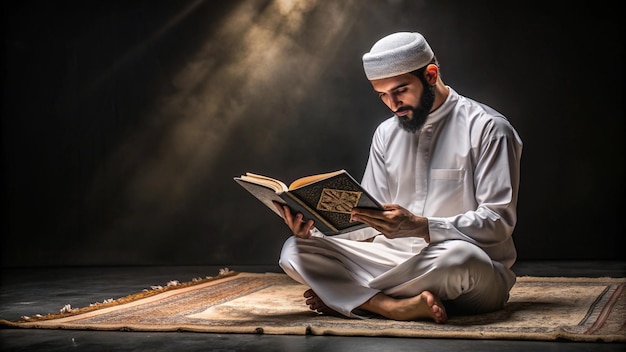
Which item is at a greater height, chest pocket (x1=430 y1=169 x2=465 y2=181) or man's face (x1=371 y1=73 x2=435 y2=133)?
man's face (x1=371 y1=73 x2=435 y2=133)

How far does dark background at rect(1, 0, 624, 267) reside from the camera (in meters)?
5.62

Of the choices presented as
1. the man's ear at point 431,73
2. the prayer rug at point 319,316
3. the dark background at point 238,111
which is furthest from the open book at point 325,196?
the dark background at point 238,111

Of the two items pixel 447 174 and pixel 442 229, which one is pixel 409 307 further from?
pixel 447 174

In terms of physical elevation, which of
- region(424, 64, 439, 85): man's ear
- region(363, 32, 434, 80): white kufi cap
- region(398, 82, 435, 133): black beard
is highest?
region(363, 32, 434, 80): white kufi cap

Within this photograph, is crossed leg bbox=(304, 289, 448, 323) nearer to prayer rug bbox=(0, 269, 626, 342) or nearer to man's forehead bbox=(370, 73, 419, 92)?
prayer rug bbox=(0, 269, 626, 342)

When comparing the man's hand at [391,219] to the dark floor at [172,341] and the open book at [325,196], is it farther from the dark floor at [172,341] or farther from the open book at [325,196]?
the dark floor at [172,341]

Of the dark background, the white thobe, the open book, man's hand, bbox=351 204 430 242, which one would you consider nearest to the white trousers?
the white thobe

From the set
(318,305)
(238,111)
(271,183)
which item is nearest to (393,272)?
(318,305)

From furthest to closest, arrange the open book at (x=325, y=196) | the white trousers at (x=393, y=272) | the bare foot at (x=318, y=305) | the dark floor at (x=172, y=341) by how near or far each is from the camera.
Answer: the bare foot at (x=318, y=305), the white trousers at (x=393, y=272), the open book at (x=325, y=196), the dark floor at (x=172, y=341)

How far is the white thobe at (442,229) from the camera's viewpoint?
3.00 m

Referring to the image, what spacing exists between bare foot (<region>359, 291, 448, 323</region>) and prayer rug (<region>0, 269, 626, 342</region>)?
0.10 ft

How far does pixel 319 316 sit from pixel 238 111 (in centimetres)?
296

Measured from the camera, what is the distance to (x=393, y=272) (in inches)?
120

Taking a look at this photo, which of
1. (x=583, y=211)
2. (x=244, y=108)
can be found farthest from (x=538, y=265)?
(x=244, y=108)
